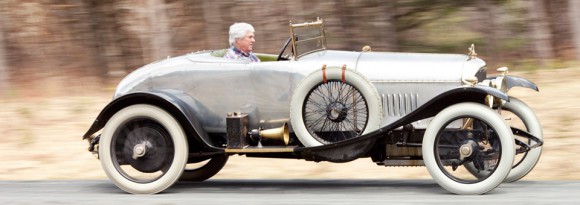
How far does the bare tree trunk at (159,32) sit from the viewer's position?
43.0 feet

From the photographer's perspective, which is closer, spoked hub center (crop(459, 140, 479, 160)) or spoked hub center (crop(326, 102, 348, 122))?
spoked hub center (crop(459, 140, 479, 160))

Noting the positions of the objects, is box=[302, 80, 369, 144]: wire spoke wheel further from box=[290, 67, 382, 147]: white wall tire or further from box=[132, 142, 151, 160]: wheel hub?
box=[132, 142, 151, 160]: wheel hub

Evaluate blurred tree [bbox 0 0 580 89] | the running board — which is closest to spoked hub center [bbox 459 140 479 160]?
the running board

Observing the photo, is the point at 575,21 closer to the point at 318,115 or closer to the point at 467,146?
the point at 467,146

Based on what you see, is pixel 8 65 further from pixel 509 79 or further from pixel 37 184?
pixel 509 79

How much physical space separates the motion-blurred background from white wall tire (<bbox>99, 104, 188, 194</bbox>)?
2557 millimetres

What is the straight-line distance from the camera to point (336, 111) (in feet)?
24.5

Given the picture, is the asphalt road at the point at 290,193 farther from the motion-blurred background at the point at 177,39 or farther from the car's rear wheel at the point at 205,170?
the motion-blurred background at the point at 177,39

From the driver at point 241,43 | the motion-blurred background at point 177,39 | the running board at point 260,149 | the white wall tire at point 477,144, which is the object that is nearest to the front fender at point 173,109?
the running board at point 260,149

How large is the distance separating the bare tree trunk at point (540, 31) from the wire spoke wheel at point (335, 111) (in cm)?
534

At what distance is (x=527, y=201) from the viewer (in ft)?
22.4

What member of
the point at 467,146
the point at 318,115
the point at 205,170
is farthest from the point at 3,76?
the point at 467,146

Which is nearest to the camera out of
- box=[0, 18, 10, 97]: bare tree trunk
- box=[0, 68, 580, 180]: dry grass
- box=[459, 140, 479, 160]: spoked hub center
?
box=[459, 140, 479, 160]: spoked hub center

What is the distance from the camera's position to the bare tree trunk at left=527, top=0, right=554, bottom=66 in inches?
482
